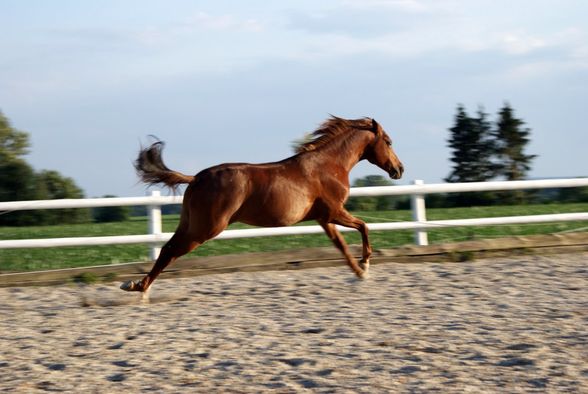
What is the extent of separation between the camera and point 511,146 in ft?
108

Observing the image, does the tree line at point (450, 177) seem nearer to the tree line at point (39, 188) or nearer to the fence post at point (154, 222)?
the tree line at point (39, 188)

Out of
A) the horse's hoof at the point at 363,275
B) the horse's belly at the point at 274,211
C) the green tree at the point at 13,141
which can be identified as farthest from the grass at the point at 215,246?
the green tree at the point at 13,141

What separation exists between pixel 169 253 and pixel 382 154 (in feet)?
8.41

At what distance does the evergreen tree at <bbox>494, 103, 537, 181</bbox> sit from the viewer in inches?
1280

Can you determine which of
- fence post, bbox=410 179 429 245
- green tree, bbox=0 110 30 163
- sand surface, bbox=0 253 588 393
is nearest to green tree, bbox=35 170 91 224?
green tree, bbox=0 110 30 163

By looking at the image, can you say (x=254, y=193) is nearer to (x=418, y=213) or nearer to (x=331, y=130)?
(x=331, y=130)

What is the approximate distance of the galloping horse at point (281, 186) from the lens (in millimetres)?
8156

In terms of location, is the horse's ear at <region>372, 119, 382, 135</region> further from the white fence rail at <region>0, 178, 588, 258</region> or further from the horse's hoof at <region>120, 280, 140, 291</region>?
the horse's hoof at <region>120, 280, 140, 291</region>

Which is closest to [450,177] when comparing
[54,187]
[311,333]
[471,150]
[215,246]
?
[471,150]

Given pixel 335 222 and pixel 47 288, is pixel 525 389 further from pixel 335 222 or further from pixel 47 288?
pixel 47 288

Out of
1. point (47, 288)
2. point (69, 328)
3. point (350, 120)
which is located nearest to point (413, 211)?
point (350, 120)

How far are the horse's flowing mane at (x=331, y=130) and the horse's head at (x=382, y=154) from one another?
121mm

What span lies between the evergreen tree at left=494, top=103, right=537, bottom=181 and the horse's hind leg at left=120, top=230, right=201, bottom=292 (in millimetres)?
25352

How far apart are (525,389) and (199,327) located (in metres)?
2.77
